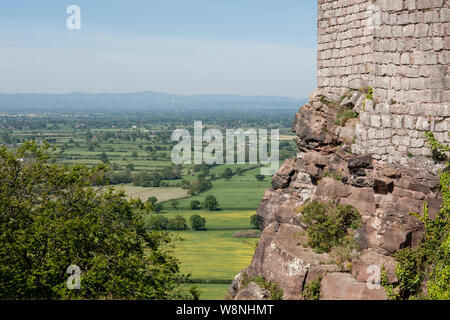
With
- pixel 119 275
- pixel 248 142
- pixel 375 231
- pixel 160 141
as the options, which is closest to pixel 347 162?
pixel 375 231

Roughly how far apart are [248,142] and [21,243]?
106146 mm

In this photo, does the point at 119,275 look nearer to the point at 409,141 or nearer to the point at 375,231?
the point at 375,231

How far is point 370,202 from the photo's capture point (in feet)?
38.9

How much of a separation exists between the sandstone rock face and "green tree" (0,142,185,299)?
268cm

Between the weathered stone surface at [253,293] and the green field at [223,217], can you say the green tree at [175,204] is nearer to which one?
the green field at [223,217]

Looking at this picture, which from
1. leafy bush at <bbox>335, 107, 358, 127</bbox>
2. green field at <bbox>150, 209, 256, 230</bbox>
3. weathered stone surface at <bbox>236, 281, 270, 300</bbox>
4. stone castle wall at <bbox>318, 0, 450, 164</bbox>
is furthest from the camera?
green field at <bbox>150, 209, 256, 230</bbox>

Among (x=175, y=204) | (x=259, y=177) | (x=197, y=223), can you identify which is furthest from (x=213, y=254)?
(x=259, y=177)

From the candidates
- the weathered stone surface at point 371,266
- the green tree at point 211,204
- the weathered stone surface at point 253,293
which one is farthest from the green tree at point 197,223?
the weathered stone surface at point 371,266

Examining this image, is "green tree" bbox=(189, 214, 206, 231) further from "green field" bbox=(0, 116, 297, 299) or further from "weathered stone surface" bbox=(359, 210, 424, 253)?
"weathered stone surface" bbox=(359, 210, 424, 253)

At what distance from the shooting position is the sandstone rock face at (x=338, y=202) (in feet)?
35.2

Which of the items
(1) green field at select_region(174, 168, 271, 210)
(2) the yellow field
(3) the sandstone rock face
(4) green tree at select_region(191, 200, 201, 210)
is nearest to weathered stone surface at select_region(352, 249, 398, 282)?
(3) the sandstone rock face

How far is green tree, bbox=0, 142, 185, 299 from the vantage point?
12180 mm

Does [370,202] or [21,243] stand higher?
[370,202]

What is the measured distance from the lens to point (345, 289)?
10508 mm
